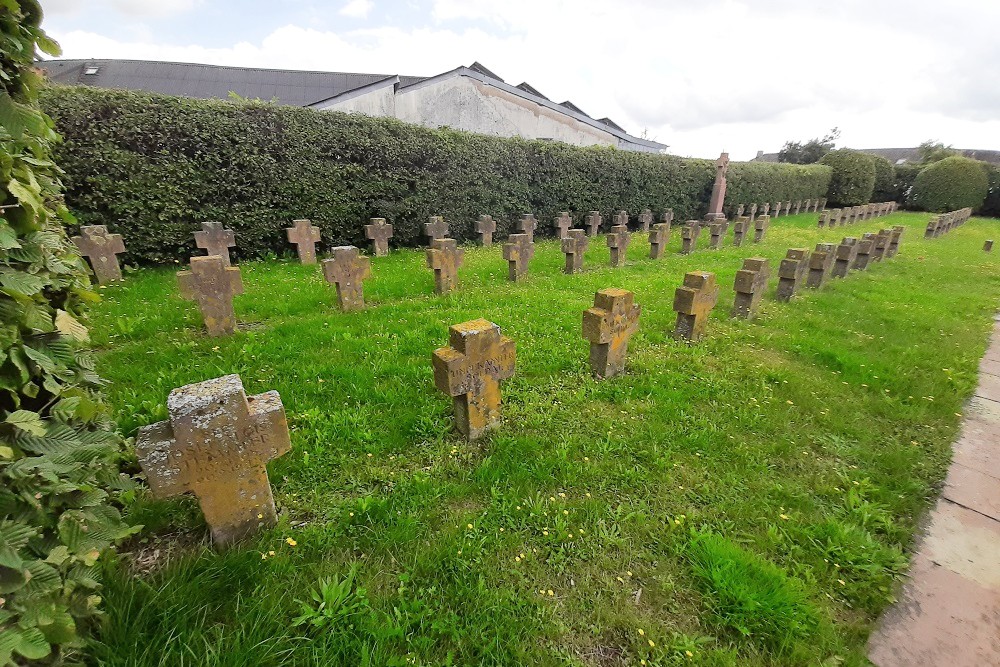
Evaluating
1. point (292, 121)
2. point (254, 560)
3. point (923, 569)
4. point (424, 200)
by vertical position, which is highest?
point (292, 121)

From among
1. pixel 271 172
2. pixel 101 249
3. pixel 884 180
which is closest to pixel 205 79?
pixel 271 172

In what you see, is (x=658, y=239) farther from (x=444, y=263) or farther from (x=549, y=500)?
(x=549, y=500)

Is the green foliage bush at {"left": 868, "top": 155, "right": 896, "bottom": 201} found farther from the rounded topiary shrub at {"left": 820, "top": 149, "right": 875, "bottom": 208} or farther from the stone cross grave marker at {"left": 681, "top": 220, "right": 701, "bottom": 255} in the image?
the stone cross grave marker at {"left": 681, "top": 220, "right": 701, "bottom": 255}

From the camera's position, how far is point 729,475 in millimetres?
2840

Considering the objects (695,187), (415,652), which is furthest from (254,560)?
(695,187)

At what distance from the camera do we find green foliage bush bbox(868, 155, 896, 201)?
98.5 feet

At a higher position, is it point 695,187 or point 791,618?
point 695,187

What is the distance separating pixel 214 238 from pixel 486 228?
6.22m

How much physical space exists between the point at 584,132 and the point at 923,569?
873 inches

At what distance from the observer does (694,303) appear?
4766mm

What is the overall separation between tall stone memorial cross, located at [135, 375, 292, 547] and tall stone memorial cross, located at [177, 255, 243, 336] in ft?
10.4

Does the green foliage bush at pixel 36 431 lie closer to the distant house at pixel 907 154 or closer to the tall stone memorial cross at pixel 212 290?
the tall stone memorial cross at pixel 212 290

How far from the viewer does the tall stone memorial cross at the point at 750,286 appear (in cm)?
563

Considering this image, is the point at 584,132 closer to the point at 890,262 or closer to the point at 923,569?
the point at 890,262
